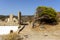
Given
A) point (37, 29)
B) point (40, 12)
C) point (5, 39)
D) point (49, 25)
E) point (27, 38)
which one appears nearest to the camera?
point (5, 39)

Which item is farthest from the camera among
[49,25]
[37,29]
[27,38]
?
[49,25]

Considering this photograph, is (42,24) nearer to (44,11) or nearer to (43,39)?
(44,11)

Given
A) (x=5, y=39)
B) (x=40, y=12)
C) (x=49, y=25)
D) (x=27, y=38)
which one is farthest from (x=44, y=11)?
(x=5, y=39)

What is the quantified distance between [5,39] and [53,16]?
36.5 ft

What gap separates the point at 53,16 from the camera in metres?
24.2

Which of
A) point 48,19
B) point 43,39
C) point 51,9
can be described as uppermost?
point 51,9

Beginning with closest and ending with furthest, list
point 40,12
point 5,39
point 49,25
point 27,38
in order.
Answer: point 5,39
point 27,38
point 49,25
point 40,12

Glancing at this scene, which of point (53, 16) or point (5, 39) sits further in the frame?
point (53, 16)

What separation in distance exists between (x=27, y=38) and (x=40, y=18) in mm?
9098

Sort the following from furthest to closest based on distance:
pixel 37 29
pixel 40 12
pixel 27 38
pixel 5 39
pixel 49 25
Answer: pixel 40 12 < pixel 49 25 < pixel 37 29 < pixel 27 38 < pixel 5 39

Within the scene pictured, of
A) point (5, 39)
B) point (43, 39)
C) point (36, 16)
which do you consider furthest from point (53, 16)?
point (5, 39)

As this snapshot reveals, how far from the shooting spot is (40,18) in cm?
2473

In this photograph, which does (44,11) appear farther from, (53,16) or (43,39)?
(43,39)

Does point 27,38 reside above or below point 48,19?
below
